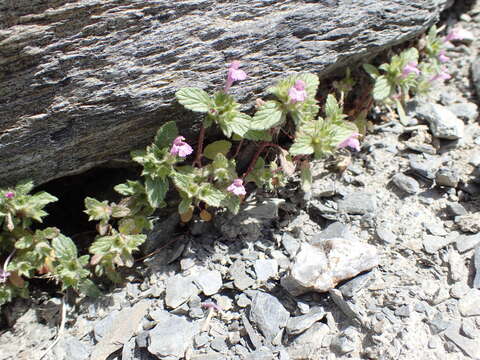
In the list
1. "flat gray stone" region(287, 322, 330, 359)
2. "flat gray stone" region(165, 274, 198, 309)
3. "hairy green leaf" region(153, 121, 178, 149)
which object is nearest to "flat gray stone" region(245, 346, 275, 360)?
"flat gray stone" region(287, 322, 330, 359)

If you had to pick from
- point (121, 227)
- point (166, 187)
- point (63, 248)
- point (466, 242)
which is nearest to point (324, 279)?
point (466, 242)

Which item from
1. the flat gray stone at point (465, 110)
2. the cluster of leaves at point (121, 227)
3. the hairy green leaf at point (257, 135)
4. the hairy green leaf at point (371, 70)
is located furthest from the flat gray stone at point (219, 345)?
the flat gray stone at point (465, 110)

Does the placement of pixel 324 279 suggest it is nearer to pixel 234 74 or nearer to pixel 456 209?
pixel 456 209

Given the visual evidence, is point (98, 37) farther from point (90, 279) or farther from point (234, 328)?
point (234, 328)

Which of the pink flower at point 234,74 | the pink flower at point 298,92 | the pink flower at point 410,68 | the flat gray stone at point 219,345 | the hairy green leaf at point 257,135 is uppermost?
the pink flower at point 234,74

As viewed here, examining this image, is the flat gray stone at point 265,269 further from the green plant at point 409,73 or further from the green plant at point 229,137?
the green plant at point 409,73

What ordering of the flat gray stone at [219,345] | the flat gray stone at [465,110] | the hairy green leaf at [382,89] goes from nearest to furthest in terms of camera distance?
the flat gray stone at [219,345], the hairy green leaf at [382,89], the flat gray stone at [465,110]

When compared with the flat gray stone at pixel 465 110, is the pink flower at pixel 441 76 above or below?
above
